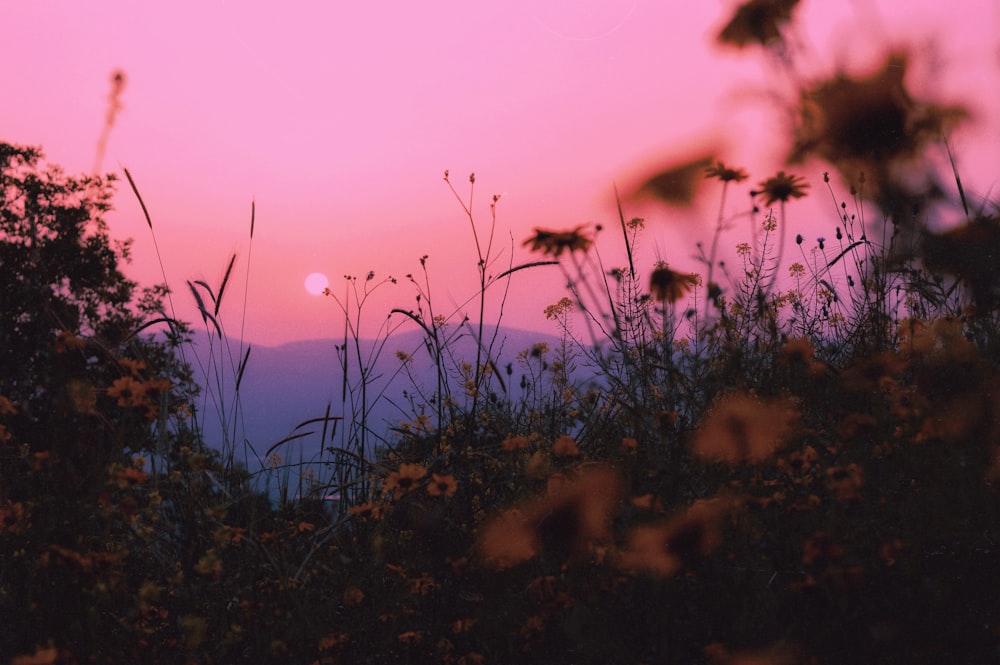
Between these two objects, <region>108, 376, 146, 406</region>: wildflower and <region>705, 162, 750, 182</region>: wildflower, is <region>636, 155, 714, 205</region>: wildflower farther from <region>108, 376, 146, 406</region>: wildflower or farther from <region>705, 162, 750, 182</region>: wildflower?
<region>108, 376, 146, 406</region>: wildflower

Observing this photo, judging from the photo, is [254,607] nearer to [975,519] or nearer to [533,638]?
[533,638]

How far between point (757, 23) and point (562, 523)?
5.62 m

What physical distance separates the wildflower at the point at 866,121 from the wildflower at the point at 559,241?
430 centimetres

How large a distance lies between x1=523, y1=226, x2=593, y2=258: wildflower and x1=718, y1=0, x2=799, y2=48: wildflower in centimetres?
489

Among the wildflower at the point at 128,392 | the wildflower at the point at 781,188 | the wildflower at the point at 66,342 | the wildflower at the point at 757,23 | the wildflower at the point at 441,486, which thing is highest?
the wildflower at the point at 757,23

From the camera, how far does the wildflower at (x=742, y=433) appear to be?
2.01 m

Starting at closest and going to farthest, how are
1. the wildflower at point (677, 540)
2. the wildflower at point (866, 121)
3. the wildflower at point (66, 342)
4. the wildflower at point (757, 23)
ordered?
1. the wildflower at point (677, 540)
2. the wildflower at point (66, 342)
3. the wildflower at point (866, 121)
4. the wildflower at point (757, 23)

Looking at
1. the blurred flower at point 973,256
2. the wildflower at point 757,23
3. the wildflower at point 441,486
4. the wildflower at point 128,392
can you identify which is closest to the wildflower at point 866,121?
the wildflower at point 757,23

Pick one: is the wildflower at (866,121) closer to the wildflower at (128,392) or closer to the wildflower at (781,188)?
the wildflower at (781,188)

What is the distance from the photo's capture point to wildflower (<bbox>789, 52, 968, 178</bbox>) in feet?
19.3

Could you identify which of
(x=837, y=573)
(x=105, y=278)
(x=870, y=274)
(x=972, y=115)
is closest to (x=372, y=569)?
(x=837, y=573)

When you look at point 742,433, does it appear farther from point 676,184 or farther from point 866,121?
point 866,121

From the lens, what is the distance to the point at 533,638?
187cm

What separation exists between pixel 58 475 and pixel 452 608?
3.58 ft
